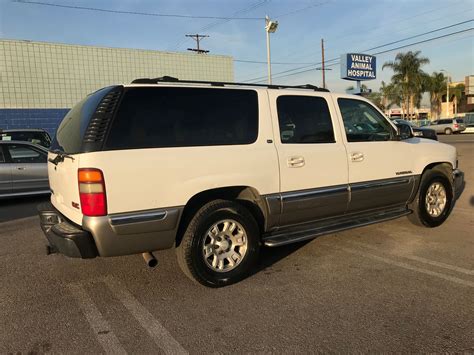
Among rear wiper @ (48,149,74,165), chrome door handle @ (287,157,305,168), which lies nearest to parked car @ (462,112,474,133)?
chrome door handle @ (287,157,305,168)

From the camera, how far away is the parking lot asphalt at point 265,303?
3.10 metres

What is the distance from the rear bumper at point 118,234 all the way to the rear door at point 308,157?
1318 millimetres

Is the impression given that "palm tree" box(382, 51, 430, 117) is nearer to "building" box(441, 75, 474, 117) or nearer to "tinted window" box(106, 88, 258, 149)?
"building" box(441, 75, 474, 117)

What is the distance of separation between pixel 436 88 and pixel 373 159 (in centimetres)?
6262

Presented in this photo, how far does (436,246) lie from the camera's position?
17.2 feet

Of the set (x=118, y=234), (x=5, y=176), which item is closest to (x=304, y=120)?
(x=118, y=234)

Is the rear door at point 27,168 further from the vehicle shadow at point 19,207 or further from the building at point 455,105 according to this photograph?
the building at point 455,105

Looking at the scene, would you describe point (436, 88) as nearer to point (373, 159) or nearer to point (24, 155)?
point (24, 155)

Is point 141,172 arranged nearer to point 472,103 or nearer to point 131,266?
point 131,266

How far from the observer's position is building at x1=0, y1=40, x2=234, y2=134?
21.2 m

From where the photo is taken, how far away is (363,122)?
17.6 feet

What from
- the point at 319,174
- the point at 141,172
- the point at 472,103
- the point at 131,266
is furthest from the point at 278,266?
the point at 472,103

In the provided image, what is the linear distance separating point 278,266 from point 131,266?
1.69m

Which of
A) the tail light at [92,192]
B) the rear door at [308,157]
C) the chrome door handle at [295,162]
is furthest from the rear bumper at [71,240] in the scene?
the chrome door handle at [295,162]
